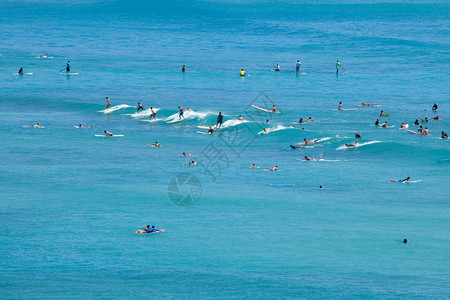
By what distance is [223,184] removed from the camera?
55219 millimetres

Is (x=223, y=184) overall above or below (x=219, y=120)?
below

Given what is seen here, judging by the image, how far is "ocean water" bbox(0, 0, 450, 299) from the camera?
3812 centimetres

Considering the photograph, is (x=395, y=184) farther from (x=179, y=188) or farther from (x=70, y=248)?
(x=70, y=248)

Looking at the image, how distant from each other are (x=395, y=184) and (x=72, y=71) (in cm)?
7470

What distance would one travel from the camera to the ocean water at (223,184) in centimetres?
3812

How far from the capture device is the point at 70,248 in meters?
41.4

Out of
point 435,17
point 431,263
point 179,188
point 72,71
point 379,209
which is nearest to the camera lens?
point 431,263

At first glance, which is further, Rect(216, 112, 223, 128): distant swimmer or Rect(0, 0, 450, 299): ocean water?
Rect(216, 112, 223, 128): distant swimmer

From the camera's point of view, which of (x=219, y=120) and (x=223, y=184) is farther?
(x=219, y=120)

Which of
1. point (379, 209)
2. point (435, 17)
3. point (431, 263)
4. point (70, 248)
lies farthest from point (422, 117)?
point (435, 17)

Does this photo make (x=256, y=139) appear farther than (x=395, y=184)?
Yes

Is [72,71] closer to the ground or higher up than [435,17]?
closer to the ground

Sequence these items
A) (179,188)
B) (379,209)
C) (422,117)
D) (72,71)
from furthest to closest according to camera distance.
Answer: (72,71) < (422,117) < (179,188) < (379,209)

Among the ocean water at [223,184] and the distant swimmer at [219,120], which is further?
the distant swimmer at [219,120]
